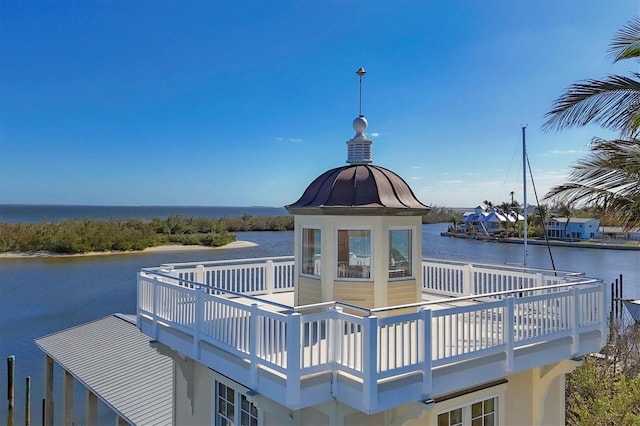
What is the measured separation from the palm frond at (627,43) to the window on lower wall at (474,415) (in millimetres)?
5682

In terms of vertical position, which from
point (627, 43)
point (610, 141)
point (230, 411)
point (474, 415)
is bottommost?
point (230, 411)

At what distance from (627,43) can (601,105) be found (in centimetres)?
97

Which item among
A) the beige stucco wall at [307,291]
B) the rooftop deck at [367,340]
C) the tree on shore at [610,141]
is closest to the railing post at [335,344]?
the rooftop deck at [367,340]

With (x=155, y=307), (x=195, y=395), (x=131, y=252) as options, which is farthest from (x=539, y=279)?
(x=131, y=252)

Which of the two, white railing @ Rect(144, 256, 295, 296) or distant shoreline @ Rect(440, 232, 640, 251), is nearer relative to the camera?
white railing @ Rect(144, 256, 295, 296)

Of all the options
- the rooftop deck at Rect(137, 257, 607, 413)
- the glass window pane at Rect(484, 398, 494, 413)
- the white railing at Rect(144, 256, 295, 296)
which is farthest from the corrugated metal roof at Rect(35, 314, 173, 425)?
the glass window pane at Rect(484, 398, 494, 413)

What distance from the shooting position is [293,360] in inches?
164

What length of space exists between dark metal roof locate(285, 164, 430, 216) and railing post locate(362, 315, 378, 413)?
8.24 ft

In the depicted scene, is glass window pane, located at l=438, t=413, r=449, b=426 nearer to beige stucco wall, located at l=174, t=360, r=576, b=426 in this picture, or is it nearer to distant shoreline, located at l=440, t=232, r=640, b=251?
beige stucco wall, located at l=174, t=360, r=576, b=426

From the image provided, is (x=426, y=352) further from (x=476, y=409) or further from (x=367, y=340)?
(x=476, y=409)

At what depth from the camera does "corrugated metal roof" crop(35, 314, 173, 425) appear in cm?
884

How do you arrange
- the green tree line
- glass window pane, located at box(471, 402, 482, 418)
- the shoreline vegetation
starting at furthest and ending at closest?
the green tree line < the shoreline vegetation < glass window pane, located at box(471, 402, 482, 418)

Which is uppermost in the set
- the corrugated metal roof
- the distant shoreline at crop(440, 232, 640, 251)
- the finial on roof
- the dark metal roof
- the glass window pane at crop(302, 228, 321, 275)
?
the finial on roof

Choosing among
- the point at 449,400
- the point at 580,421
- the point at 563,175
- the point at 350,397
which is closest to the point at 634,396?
the point at 580,421
